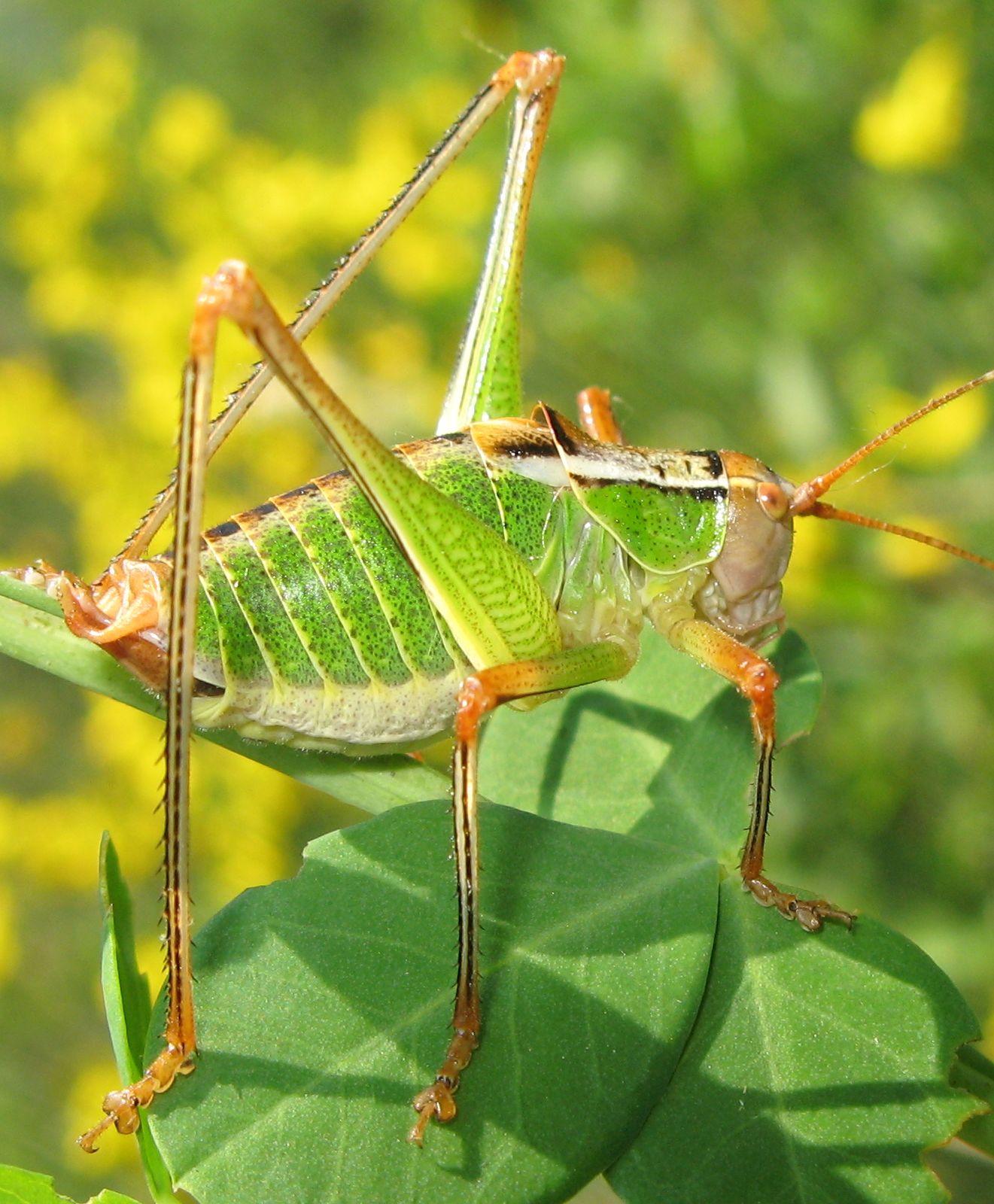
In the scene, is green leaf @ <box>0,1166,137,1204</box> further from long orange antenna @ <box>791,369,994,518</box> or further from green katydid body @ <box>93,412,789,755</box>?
long orange antenna @ <box>791,369,994,518</box>

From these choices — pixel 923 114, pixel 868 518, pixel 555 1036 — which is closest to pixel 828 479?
pixel 868 518

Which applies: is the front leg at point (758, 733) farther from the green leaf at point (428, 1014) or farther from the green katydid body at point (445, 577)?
the green leaf at point (428, 1014)

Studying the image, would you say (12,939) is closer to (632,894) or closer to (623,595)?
(623,595)

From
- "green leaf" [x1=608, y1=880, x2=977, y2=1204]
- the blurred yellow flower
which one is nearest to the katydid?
"green leaf" [x1=608, y1=880, x2=977, y2=1204]

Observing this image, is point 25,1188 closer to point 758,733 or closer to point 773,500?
point 758,733

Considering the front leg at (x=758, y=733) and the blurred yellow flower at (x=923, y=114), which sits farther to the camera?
the blurred yellow flower at (x=923, y=114)

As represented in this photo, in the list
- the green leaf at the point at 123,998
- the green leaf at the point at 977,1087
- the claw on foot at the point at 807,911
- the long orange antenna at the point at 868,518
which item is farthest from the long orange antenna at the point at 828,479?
the green leaf at the point at 123,998

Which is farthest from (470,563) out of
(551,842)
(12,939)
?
(12,939)
